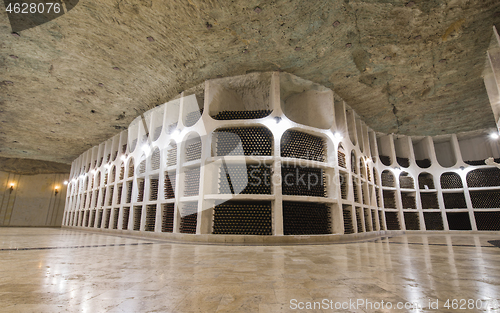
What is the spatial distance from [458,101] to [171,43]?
36.4 ft

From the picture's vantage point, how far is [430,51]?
6949 millimetres

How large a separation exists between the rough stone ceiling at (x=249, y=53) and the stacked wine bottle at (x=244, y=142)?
2068 mm

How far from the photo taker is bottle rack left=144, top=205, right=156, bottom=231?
8.98 metres

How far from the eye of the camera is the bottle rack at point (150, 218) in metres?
8.98

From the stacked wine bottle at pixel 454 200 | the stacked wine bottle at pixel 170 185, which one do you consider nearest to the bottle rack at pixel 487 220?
the stacked wine bottle at pixel 454 200

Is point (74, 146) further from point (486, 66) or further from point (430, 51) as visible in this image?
point (486, 66)

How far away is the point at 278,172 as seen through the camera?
7.02 meters

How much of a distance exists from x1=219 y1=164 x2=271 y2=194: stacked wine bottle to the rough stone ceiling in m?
3.22

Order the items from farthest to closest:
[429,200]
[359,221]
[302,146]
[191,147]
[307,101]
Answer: [429,200] → [359,221] → [307,101] → [191,147] → [302,146]

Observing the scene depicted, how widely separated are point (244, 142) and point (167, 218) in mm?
3749

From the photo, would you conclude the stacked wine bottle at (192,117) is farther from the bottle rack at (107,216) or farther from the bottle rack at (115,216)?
the bottle rack at (107,216)


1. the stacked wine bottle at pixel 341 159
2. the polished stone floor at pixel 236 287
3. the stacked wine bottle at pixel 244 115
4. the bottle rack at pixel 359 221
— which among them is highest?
the stacked wine bottle at pixel 244 115

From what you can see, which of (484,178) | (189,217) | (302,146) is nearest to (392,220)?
(484,178)

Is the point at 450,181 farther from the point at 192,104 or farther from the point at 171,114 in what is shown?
the point at 171,114
